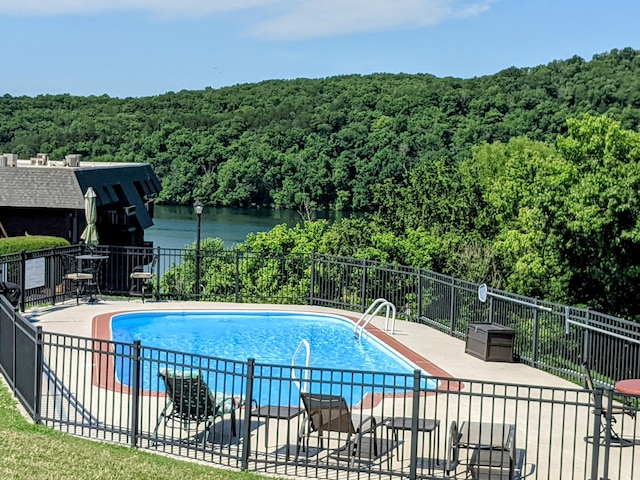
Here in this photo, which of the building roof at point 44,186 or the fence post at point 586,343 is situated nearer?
the fence post at point 586,343

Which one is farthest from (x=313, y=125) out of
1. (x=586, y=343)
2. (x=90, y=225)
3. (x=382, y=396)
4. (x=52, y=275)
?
(x=382, y=396)

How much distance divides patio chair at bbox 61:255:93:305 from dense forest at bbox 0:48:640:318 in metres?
6.26

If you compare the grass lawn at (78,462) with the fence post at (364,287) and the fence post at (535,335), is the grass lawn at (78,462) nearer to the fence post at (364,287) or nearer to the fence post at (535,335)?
the fence post at (535,335)

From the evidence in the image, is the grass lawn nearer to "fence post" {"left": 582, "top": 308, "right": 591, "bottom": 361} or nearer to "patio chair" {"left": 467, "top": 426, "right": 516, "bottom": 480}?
"patio chair" {"left": 467, "top": 426, "right": 516, "bottom": 480}

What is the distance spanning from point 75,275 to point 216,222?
63.3 m

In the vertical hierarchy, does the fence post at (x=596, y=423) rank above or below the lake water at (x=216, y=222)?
above

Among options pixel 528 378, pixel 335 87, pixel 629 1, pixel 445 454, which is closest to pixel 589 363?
pixel 528 378

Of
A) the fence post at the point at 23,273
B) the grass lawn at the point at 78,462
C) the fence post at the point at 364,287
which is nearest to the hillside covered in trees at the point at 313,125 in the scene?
the fence post at the point at 364,287

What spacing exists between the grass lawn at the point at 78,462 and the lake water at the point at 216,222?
5271 centimetres

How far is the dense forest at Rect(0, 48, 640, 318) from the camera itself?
25.4 meters

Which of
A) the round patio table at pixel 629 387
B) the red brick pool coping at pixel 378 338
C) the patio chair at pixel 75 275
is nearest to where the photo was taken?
the round patio table at pixel 629 387

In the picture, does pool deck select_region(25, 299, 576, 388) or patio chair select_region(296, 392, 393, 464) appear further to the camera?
pool deck select_region(25, 299, 576, 388)

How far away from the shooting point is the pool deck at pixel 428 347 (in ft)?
42.2

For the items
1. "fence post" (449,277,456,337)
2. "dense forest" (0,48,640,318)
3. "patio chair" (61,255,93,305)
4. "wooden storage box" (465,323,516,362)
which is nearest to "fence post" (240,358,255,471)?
"wooden storage box" (465,323,516,362)
